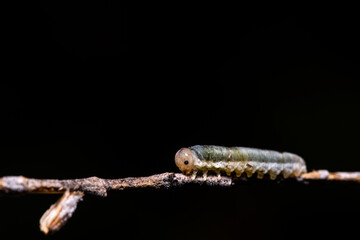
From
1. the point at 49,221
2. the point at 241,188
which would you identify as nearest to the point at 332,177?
the point at 241,188

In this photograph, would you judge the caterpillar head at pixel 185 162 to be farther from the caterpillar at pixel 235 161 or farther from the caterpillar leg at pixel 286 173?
the caterpillar leg at pixel 286 173

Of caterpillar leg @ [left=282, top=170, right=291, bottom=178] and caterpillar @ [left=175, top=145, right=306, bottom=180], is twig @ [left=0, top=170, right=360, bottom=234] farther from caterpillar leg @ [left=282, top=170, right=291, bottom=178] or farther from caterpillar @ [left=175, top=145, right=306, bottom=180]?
caterpillar leg @ [left=282, top=170, right=291, bottom=178]

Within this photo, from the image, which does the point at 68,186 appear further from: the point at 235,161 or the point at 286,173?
the point at 286,173

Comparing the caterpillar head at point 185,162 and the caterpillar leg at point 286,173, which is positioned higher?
the caterpillar head at point 185,162

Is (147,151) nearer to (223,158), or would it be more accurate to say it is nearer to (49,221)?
(223,158)

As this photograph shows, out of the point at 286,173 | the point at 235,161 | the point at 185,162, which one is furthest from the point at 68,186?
the point at 286,173

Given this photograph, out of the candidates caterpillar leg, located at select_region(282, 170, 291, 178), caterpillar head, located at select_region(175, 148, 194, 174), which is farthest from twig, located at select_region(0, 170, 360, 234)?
caterpillar leg, located at select_region(282, 170, 291, 178)

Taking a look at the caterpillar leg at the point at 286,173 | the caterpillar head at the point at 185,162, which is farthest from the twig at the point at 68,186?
the caterpillar leg at the point at 286,173

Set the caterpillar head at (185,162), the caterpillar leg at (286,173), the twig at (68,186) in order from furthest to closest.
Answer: the caterpillar leg at (286,173), the caterpillar head at (185,162), the twig at (68,186)

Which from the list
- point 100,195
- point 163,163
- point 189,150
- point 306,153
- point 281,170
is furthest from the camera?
point 306,153
